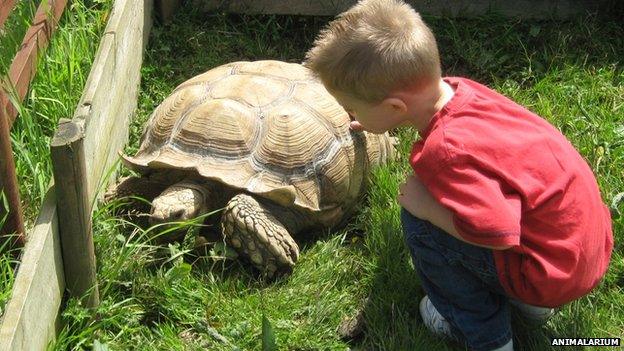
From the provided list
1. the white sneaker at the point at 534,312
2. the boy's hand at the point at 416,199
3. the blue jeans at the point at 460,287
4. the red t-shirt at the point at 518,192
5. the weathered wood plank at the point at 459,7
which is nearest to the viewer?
the red t-shirt at the point at 518,192

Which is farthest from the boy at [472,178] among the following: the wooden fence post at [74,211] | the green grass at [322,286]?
the wooden fence post at [74,211]

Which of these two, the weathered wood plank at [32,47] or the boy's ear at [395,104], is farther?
the weathered wood plank at [32,47]

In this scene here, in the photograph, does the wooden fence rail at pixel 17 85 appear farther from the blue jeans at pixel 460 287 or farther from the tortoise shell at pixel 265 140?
the blue jeans at pixel 460 287

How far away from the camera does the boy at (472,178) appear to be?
3139 millimetres

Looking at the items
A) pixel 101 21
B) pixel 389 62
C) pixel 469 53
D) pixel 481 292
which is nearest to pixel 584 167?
pixel 481 292

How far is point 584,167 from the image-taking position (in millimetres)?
3449

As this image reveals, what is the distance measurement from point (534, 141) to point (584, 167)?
0.96 feet

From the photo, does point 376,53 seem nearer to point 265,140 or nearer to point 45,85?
point 265,140

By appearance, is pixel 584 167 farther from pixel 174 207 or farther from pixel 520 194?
pixel 174 207

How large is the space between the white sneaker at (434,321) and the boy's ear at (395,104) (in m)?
0.95

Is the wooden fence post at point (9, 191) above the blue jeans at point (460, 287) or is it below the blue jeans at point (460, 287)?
above

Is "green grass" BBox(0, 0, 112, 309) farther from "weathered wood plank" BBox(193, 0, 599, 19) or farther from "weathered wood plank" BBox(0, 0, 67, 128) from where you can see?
"weathered wood plank" BBox(193, 0, 599, 19)

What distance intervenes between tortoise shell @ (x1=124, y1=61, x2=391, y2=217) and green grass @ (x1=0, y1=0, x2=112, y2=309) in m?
0.43

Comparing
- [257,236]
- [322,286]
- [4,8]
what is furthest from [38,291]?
[322,286]
